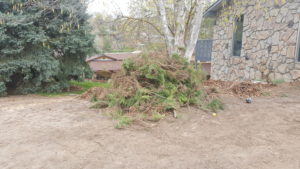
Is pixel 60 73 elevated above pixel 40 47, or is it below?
below

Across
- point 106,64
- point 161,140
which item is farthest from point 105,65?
point 161,140

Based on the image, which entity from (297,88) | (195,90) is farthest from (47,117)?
(297,88)

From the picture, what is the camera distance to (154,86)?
4211 mm

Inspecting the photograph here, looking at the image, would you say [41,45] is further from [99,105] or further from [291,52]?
[291,52]

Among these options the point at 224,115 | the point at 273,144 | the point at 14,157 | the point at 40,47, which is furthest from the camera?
the point at 40,47

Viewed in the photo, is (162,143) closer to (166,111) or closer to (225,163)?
(225,163)

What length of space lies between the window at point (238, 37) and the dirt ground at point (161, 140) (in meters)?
5.12

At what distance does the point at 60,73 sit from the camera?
8062 millimetres

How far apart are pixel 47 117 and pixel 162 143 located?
225 centimetres

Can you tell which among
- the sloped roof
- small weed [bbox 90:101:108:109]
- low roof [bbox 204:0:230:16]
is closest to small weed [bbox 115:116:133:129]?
A: small weed [bbox 90:101:108:109]

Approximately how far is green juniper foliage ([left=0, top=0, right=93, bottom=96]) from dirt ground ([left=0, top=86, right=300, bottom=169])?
344 centimetres

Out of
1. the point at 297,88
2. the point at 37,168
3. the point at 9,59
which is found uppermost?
the point at 9,59

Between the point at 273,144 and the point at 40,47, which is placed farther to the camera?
the point at 40,47

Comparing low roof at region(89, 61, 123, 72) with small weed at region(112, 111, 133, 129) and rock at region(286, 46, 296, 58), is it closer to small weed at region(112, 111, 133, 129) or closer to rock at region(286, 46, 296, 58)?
rock at region(286, 46, 296, 58)
